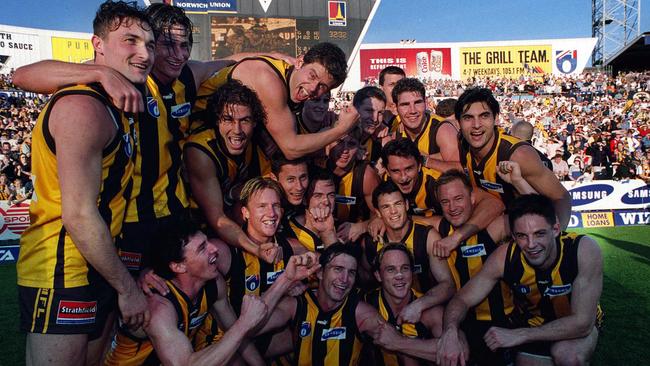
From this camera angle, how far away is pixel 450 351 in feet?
13.7

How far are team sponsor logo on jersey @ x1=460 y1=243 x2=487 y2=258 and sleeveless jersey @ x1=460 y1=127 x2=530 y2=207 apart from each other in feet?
1.81

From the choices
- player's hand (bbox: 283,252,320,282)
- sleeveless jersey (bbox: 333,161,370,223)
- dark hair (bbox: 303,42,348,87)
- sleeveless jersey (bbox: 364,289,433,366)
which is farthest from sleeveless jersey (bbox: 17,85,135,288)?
sleeveless jersey (bbox: 333,161,370,223)

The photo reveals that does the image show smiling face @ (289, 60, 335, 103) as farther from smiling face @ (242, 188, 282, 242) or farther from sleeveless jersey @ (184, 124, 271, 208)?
smiling face @ (242, 188, 282, 242)

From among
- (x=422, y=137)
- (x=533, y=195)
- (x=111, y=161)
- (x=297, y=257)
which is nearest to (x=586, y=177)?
(x=422, y=137)

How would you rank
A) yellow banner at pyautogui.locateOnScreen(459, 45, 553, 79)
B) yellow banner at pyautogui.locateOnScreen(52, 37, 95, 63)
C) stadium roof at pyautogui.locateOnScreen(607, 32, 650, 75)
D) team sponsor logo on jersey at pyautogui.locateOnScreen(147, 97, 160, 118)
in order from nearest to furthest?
team sponsor logo on jersey at pyautogui.locateOnScreen(147, 97, 160, 118)
stadium roof at pyautogui.locateOnScreen(607, 32, 650, 75)
yellow banner at pyautogui.locateOnScreen(52, 37, 95, 63)
yellow banner at pyautogui.locateOnScreen(459, 45, 553, 79)

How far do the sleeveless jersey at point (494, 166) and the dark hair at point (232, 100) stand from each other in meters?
2.21

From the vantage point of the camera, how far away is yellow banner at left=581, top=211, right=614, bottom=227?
1420 centimetres

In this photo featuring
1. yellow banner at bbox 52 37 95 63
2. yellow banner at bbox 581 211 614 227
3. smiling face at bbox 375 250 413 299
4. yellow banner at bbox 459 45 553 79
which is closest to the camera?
smiling face at bbox 375 250 413 299

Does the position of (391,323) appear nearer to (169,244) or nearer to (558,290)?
(558,290)

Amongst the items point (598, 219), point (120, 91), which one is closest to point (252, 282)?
point (120, 91)

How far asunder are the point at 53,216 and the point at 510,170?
12.3ft

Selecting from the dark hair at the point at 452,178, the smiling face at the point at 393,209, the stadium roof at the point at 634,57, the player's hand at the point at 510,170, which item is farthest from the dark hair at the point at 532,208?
the stadium roof at the point at 634,57

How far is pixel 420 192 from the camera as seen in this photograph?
5.76 m

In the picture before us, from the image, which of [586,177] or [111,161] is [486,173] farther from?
[586,177]
